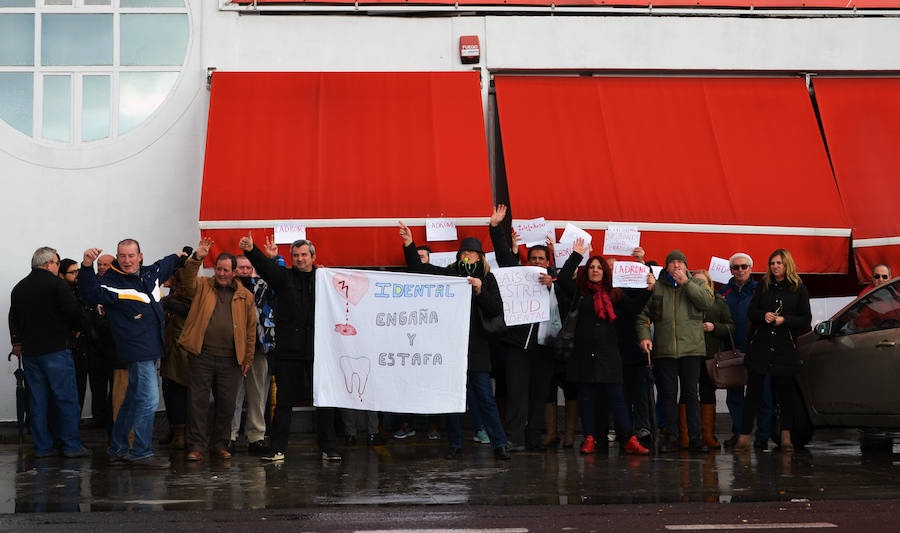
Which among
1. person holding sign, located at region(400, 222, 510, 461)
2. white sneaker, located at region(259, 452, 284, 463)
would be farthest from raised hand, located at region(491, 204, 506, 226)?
white sneaker, located at region(259, 452, 284, 463)

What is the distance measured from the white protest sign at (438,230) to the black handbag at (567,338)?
264cm

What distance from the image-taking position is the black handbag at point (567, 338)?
1106 cm

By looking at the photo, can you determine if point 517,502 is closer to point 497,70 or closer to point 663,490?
point 663,490

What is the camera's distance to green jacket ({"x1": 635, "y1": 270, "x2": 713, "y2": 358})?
11.2 m

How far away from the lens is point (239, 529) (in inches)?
268

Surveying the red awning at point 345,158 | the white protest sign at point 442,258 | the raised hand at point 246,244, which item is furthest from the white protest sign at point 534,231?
the raised hand at point 246,244

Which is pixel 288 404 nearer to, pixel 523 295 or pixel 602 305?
pixel 523 295

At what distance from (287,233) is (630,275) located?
4285 millimetres

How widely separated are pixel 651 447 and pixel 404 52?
6515 mm

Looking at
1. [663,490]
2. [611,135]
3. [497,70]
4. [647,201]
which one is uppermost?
[497,70]

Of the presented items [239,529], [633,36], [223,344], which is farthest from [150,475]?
[633,36]

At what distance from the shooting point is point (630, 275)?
11.1 meters

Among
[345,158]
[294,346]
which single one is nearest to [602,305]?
[294,346]

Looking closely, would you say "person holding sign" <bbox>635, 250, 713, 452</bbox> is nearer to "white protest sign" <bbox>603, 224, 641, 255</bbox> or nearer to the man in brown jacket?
"white protest sign" <bbox>603, 224, 641, 255</bbox>
